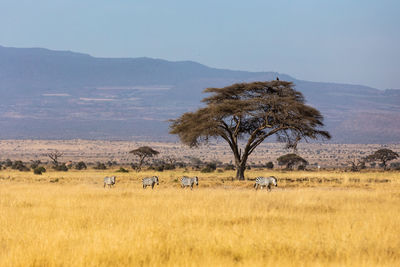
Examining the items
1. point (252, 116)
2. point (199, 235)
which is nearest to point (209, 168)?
point (252, 116)

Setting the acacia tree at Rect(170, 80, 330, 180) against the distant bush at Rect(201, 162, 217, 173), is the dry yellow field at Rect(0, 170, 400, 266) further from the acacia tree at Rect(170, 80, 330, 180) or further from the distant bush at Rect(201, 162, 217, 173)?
the distant bush at Rect(201, 162, 217, 173)

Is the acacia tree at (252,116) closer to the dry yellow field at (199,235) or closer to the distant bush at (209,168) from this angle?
the distant bush at (209,168)

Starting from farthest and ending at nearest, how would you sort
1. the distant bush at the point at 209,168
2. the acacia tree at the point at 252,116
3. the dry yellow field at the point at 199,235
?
the distant bush at the point at 209,168, the acacia tree at the point at 252,116, the dry yellow field at the point at 199,235

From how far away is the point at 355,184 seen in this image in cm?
3303

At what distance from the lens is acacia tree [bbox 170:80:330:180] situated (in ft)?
122

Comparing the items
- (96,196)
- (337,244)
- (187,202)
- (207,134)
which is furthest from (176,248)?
(207,134)

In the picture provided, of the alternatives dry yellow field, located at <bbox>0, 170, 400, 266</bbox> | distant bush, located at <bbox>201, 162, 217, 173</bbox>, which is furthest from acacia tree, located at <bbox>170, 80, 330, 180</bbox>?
dry yellow field, located at <bbox>0, 170, 400, 266</bbox>

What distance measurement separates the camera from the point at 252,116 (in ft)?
128

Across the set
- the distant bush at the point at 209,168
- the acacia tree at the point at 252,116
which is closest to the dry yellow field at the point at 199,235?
the acacia tree at the point at 252,116

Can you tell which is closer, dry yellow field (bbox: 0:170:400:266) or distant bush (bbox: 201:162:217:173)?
dry yellow field (bbox: 0:170:400:266)

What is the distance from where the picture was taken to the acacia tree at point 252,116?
37.1 m

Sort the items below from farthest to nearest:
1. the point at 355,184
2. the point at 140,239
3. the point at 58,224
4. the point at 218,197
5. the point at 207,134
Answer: the point at 207,134 → the point at 355,184 → the point at 218,197 → the point at 58,224 → the point at 140,239

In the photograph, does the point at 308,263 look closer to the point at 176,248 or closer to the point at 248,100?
the point at 176,248

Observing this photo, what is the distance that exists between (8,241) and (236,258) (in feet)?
14.6
